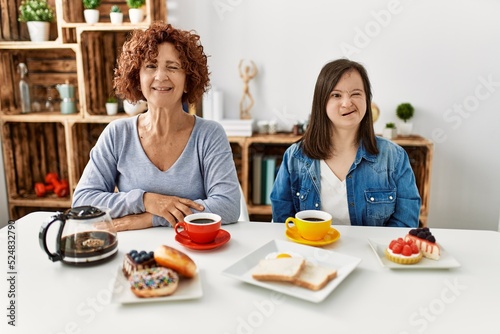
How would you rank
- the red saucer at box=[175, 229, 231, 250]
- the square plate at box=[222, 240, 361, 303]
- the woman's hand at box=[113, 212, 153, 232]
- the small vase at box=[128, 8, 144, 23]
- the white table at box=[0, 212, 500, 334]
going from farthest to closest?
the small vase at box=[128, 8, 144, 23] < the woman's hand at box=[113, 212, 153, 232] < the red saucer at box=[175, 229, 231, 250] < the square plate at box=[222, 240, 361, 303] < the white table at box=[0, 212, 500, 334]

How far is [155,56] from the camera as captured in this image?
1661mm

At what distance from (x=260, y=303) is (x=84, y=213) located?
497mm

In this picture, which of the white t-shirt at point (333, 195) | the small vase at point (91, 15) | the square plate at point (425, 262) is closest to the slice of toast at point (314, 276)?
the square plate at point (425, 262)

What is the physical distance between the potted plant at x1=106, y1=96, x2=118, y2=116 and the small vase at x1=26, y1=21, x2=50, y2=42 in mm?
581

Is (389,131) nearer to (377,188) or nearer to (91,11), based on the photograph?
(377,188)

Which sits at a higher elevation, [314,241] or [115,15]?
[115,15]

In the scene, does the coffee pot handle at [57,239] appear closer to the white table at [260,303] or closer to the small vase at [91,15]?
the white table at [260,303]

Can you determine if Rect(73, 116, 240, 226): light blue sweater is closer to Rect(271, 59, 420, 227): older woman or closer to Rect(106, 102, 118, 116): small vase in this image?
Rect(271, 59, 420, 227): older woman

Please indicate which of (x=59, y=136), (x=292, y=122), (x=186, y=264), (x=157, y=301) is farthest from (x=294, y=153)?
(x=59, y=136)

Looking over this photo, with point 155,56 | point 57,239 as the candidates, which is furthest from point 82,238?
point 155,56

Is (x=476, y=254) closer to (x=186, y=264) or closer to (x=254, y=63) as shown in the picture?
(x=186, y=264)

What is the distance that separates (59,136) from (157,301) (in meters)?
2.70

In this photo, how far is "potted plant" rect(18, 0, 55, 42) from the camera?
296 centimetres

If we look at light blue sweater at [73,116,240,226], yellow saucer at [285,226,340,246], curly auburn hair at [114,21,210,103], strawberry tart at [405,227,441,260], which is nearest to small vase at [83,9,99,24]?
curly auburn hair at [114,21,210,103]
